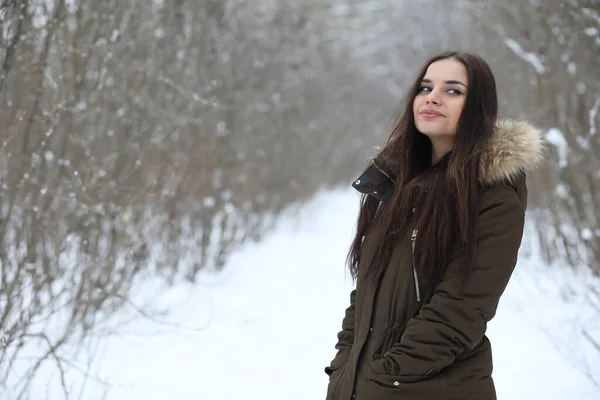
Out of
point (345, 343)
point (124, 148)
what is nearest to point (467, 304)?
point (345, 343)

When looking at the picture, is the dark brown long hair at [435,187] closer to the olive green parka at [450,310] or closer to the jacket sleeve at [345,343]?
the olive green parka at [450,310]

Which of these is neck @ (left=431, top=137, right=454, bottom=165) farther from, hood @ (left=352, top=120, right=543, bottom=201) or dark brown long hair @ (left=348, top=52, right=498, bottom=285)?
hood @ (left=352, top=120, right=543, bottom=201)

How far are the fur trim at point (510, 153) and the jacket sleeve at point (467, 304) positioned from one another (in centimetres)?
5

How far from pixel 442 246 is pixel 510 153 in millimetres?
313

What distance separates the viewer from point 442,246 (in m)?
1.93

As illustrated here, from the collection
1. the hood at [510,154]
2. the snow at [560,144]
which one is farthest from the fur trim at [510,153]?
the snow at [560,144]

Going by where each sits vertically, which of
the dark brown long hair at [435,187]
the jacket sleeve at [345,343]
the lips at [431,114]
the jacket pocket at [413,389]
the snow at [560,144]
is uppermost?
the snow at [560,144]

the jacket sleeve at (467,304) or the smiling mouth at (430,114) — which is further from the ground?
the smiling mouth at (430,114)

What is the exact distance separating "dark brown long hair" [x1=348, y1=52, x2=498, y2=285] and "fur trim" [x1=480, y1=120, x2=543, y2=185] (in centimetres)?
3

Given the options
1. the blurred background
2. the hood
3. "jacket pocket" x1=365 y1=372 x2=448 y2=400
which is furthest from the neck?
the blurred background

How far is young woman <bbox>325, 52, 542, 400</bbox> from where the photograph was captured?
6.13ft

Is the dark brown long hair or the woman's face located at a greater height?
the woman's face

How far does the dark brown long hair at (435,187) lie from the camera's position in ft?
6.31

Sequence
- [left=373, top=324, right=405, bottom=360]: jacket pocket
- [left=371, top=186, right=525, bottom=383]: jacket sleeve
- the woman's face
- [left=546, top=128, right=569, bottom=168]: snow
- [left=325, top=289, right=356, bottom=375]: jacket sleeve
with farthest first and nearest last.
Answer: [left=546, top=128, right=569, bottom=168]: snow < [left=325, top=289, right=356, bottom=375]: jacket sleeve < the woman's face < [left=373, top=324, right=405, bottom=360]: jacket pocket < [left=371, top=186, right=525, bottom=383]: jacket sleeve
